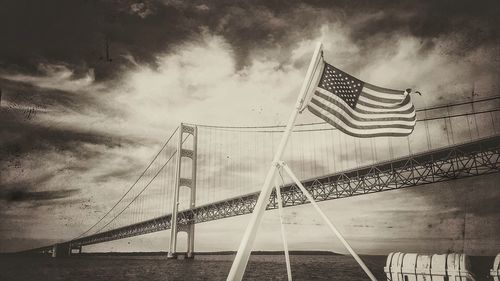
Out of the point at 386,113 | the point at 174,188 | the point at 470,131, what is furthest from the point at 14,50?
the point at 174,188

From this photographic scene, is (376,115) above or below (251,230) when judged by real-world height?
above

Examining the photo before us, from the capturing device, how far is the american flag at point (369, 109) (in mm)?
4949

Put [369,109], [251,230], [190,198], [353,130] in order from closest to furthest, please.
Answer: [251,230], [353,130], [369,109], [190,198]

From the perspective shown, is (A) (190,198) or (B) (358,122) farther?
(A) (190,198)

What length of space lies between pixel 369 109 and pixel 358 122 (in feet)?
0.80

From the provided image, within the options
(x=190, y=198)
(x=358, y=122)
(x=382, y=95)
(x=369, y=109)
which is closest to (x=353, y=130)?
(x=358, y=122)

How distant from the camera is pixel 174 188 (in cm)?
3238

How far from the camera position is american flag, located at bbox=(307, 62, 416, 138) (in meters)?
4.95

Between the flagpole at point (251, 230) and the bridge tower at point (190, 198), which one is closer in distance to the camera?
the flagpole at point (251, 230)

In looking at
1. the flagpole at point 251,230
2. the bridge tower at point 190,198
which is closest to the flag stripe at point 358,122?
the flagpole at point 251,230

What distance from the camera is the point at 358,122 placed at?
5.03 meters

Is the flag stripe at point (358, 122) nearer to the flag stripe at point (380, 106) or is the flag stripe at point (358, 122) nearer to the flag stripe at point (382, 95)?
the flag stripe at point (380, 106)

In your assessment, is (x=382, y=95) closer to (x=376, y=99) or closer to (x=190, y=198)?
(x=376, y=99)

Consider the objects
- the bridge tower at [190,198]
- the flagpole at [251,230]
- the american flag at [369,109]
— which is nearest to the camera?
the flagpole at [251,230]
